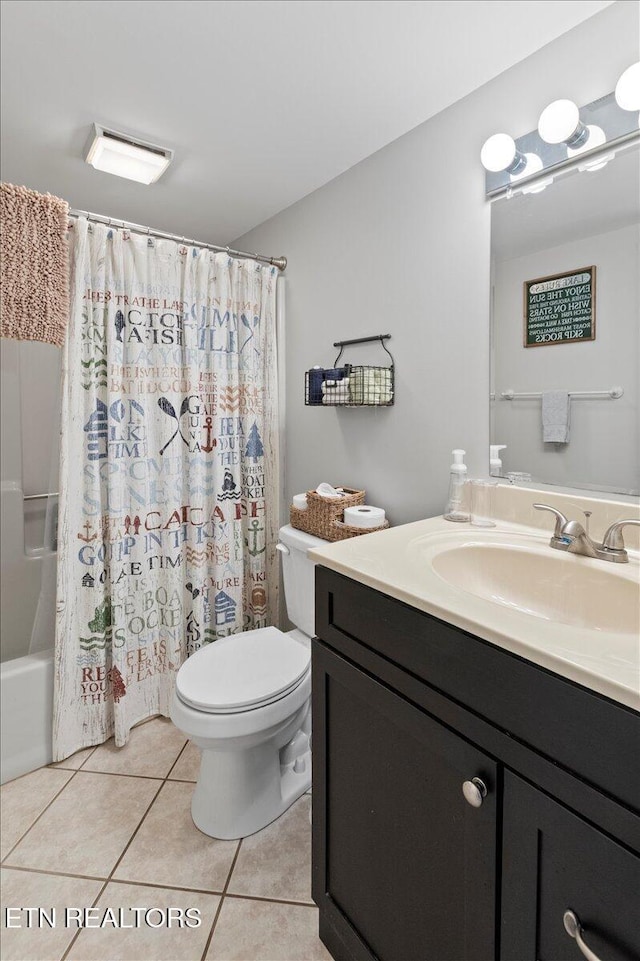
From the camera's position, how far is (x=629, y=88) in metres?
1.04

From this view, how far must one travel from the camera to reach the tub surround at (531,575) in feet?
1.95

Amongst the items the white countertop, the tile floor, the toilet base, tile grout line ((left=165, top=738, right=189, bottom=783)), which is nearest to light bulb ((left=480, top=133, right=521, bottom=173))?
the white countertop

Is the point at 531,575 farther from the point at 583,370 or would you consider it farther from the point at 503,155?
the point at 503,155

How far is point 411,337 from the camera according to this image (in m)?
1.61

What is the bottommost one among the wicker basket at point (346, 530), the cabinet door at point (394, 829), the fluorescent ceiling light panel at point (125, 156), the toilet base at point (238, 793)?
the toilet base at point (238, 793)

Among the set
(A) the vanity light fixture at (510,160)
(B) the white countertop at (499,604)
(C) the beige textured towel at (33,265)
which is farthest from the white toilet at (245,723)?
(A) the vanity light fixture at (510,160)

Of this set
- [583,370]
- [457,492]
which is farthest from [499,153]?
[457,492]

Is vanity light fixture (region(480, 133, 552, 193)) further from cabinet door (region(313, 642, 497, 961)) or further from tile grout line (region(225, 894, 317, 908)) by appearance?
tile grout line (region(225, 894, 317, 908))

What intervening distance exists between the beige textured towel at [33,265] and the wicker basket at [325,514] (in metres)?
1.00

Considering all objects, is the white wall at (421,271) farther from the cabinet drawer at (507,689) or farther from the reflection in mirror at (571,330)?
the cabinet drawer at (507,689)

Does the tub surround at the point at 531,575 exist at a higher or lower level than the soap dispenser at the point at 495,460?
lower

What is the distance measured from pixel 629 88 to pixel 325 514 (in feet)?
4.43

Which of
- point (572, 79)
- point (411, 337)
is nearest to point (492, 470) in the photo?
point (411, 337)

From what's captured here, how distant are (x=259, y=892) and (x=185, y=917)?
0.62ft
